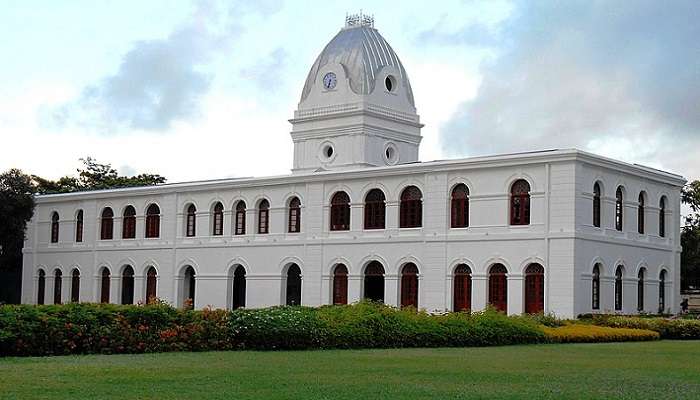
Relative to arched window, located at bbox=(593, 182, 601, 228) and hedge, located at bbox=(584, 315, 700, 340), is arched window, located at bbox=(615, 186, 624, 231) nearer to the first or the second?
arched window, located at bbox=(593, 182, 601, 228)

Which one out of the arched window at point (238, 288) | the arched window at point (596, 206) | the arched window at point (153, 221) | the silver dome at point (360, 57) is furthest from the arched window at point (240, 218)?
the arched window at point (596, 206)

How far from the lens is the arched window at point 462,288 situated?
144 feet

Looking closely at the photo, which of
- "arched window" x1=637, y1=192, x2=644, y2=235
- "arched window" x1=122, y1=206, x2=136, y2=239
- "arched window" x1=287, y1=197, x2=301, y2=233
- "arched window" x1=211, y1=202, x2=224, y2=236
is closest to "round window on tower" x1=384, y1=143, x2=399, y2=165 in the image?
"arched window" x1=287, y1=197, x2=301, y2=233

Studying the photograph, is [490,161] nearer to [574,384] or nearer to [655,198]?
[655,198]

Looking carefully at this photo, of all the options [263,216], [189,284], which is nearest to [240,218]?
[263,216]

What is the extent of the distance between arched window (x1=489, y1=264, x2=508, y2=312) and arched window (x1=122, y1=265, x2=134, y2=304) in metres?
21.2

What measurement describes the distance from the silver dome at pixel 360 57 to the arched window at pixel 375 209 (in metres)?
8.58

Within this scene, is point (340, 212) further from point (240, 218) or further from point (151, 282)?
point (151, 282)

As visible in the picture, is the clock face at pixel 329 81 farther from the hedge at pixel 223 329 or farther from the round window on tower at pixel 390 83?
the hedge at pixel 223 329

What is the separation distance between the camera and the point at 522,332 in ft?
103

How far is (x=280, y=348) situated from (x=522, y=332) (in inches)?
329

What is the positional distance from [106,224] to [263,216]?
35.3 feet

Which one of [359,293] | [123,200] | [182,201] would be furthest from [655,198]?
[123,200]

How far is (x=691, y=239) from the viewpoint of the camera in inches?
2190
